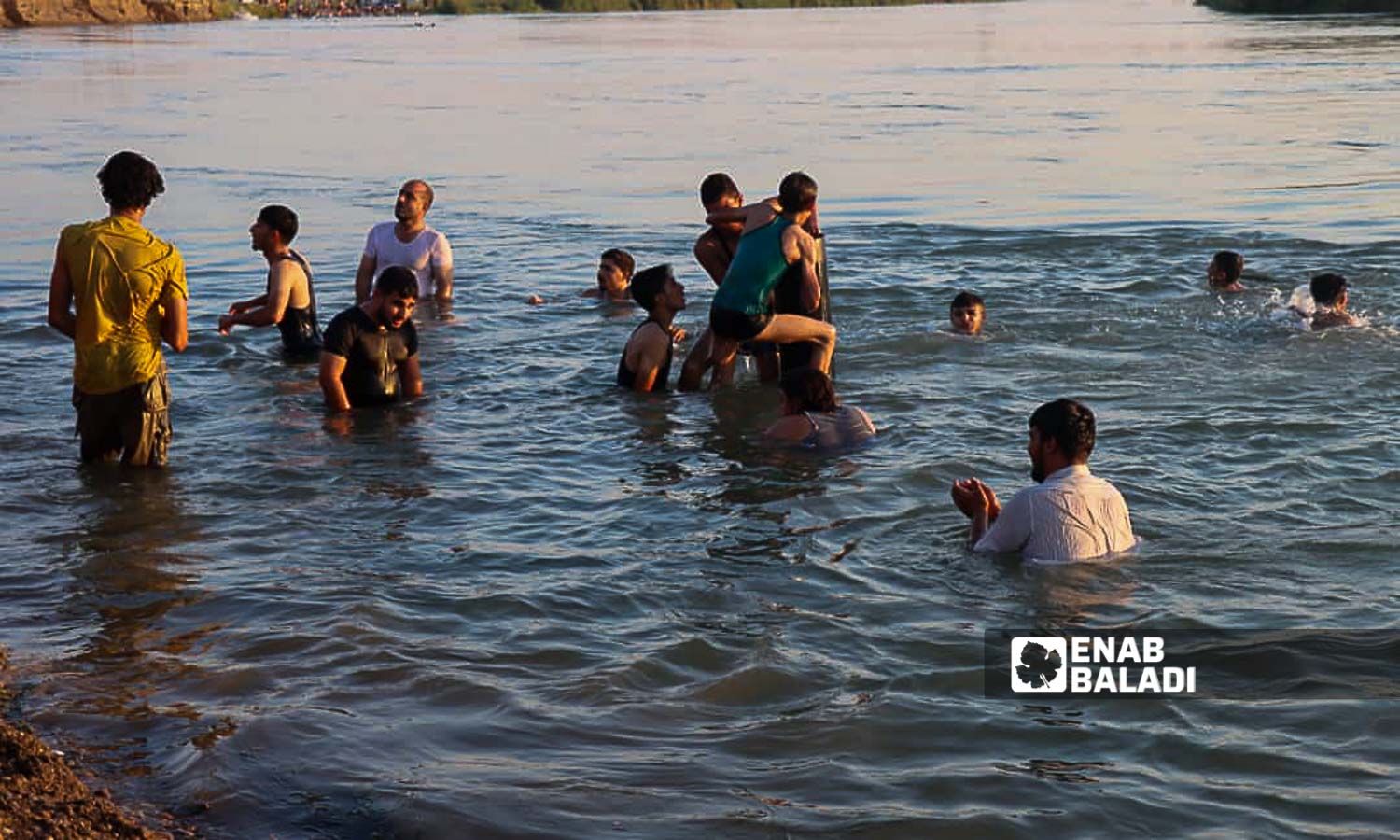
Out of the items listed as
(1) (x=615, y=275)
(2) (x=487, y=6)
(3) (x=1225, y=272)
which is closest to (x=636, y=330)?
(1) (x=615, y=275)

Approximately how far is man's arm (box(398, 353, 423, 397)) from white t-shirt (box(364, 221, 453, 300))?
90.5 inches

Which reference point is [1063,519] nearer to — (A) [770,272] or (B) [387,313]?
(A) [770,272]

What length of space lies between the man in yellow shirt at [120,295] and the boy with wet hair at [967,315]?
6646 millimetres

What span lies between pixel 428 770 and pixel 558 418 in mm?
5732

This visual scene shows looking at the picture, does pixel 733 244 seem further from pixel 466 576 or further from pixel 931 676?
pixel 931 676

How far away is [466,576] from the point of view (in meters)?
8.00

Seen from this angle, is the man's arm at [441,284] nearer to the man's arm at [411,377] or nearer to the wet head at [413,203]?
the wet head at [413,203]

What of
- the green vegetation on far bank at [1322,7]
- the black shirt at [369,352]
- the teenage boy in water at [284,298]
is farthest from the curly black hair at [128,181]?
the green vegetation on far bank at [1322,7]

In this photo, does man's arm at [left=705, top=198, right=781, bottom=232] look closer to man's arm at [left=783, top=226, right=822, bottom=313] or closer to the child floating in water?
man's arm at [left=783, top=226, right=822, bottom=313]

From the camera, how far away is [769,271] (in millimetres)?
10922

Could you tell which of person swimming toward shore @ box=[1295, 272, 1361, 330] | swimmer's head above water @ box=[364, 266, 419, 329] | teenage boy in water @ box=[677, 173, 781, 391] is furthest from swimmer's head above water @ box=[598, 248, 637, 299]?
person swimming toward shore @ box=[1295, 272, 1361, 330]

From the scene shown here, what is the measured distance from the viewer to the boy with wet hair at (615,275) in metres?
14.8

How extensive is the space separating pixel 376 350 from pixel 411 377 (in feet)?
1.50

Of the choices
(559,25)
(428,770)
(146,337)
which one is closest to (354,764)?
(428,770)
